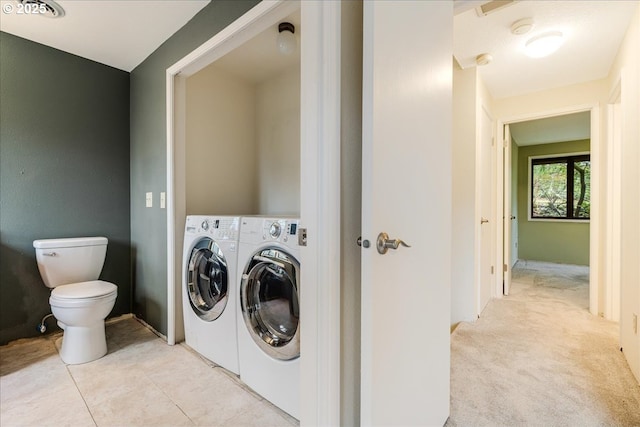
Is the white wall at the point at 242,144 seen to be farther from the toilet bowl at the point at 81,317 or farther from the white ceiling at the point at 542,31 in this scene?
the white ceiling at the point at 542,31

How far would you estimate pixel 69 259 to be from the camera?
2.10 meters

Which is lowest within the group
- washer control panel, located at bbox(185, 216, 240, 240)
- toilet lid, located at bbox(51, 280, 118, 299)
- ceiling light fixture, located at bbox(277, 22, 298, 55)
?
toilet lid, located at bbox(51, 280, 118, 299)

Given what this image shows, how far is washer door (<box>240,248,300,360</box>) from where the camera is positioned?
4.54 feet

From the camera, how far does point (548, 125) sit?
4242 millimetres

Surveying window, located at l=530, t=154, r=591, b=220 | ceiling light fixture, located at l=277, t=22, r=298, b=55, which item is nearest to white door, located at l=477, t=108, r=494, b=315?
ceiling light fixture, located at l=277, t=22, r=298, b=55

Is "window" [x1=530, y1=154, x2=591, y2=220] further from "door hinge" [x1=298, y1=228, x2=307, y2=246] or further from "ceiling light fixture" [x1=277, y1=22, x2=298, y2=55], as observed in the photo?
"door hinge" [x1=298, y1=228, x2=307, y2=246]

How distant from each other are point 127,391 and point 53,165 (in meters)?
1.78

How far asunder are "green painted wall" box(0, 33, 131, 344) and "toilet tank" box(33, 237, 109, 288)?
21cm

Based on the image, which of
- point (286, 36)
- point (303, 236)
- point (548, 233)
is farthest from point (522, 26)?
point (548, 233)

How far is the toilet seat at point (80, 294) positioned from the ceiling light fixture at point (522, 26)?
3.14 meters

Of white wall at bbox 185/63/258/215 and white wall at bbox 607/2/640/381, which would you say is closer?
white wall at bbox 607/2/640/381

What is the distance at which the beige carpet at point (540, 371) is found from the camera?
1.41 m

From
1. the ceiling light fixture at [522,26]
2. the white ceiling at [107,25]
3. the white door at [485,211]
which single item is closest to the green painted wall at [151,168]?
the white ceiling at [107,25]

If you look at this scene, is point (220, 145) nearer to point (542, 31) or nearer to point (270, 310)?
point (270, 310)
